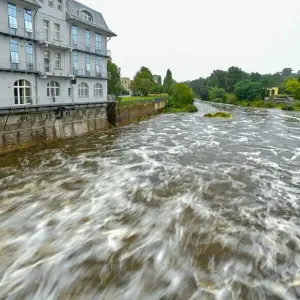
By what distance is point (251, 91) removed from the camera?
88.4 meters

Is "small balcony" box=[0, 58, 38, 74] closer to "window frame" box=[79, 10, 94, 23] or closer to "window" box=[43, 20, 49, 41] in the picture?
"window" box=[43, 20, 49, 41]

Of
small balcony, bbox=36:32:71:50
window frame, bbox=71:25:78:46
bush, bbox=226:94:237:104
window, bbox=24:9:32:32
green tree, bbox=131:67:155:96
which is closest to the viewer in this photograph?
window, bbox=24:9:32:32

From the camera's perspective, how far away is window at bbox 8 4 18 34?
21516mm

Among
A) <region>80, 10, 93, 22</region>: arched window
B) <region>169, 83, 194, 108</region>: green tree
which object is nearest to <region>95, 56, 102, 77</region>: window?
<region>80, 10, 93, 22</region>: arched window

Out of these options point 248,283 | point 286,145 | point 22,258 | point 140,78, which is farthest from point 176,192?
point 140,78

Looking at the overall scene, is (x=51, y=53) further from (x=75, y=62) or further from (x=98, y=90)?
(x=98, y=90)

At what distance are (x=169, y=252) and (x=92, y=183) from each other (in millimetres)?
6857

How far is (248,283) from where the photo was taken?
7.31 metres

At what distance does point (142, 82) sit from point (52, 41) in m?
52.6

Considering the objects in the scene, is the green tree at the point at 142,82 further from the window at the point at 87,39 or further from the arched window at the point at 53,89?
the arched window at the point at 53,89

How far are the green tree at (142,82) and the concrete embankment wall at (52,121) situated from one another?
42.7 metres

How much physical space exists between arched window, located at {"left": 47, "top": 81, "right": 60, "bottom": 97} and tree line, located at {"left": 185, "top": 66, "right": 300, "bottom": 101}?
72426 mm

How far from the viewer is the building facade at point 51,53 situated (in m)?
21.7

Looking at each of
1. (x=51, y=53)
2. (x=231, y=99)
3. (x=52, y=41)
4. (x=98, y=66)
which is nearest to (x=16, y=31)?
(x=52, y=41)
